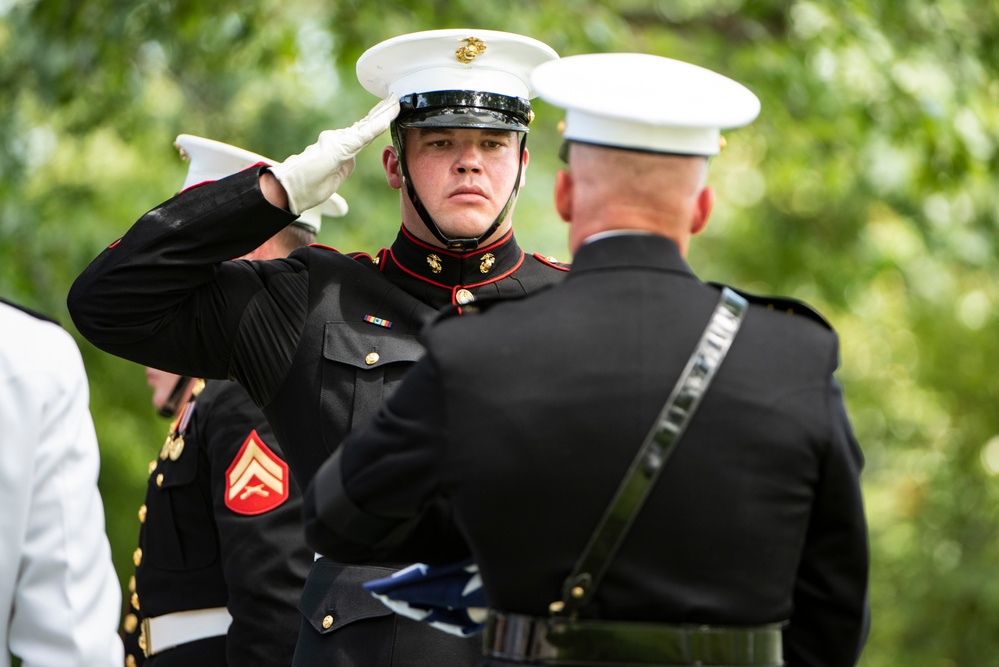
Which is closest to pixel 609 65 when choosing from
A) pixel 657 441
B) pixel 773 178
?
pixel 657 441

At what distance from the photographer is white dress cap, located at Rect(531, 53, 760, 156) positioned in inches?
93.8

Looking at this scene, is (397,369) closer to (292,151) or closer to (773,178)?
(292,151)

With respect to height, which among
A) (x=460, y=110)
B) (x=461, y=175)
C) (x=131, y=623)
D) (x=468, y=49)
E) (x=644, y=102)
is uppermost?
(x=644, y=102)

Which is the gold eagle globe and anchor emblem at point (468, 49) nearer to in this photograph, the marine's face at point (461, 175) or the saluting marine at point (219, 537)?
the marine's face at point (461, 175)

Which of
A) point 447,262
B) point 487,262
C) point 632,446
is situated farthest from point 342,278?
point 632,446

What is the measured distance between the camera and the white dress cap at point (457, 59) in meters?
3.46

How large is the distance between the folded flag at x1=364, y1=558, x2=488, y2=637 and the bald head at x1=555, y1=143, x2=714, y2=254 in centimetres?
65

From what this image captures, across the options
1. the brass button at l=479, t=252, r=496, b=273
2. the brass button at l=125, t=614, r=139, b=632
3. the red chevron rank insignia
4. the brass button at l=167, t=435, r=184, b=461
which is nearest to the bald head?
the brass button at l=479, t=252, r=496, b=273

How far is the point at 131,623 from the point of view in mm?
4383

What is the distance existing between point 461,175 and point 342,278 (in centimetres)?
38

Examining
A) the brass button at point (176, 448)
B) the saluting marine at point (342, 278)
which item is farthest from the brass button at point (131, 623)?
the saluting marine at point (342, 278)

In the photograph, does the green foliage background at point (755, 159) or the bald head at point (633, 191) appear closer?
the bald head at point (633, 191)

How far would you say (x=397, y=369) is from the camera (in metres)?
3.29

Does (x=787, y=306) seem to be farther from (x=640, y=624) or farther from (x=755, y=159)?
(x=755, y=159)
